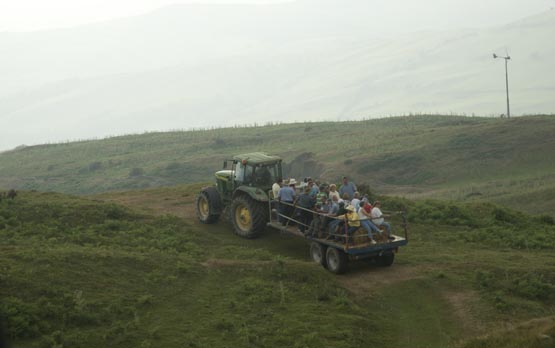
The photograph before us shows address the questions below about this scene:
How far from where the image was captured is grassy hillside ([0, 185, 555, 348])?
13.0 meters

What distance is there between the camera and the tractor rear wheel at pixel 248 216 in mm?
20484

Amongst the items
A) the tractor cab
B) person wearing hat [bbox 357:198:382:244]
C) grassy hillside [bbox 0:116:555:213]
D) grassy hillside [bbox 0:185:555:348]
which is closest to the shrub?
grassy hillside [bbox 0:116:555:213]

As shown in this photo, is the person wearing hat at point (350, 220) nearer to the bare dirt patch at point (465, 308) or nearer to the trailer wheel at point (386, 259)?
the trailer wheel at point (386, 259)

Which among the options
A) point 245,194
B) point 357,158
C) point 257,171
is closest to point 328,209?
point 245,194

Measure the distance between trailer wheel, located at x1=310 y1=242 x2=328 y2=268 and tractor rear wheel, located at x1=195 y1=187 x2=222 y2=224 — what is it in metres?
5.16

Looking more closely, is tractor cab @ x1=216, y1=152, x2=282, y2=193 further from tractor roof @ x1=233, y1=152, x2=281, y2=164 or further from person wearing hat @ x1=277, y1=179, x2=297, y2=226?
person wearing hat @ x1=277, y1=179, x2=297, y2=226

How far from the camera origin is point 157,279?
16.0 metres

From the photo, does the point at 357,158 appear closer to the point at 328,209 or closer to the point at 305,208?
the point at 305,208

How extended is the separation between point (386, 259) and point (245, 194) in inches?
211

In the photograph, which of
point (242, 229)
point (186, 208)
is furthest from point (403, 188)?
point (242, 229)

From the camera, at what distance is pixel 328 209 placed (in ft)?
59.3

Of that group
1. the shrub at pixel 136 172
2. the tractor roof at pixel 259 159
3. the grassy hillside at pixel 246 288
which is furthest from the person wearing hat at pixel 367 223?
the shrub at pixel 136 172

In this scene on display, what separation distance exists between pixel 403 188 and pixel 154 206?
22264 mm

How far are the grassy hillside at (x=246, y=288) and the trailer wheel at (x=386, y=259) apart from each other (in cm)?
26
